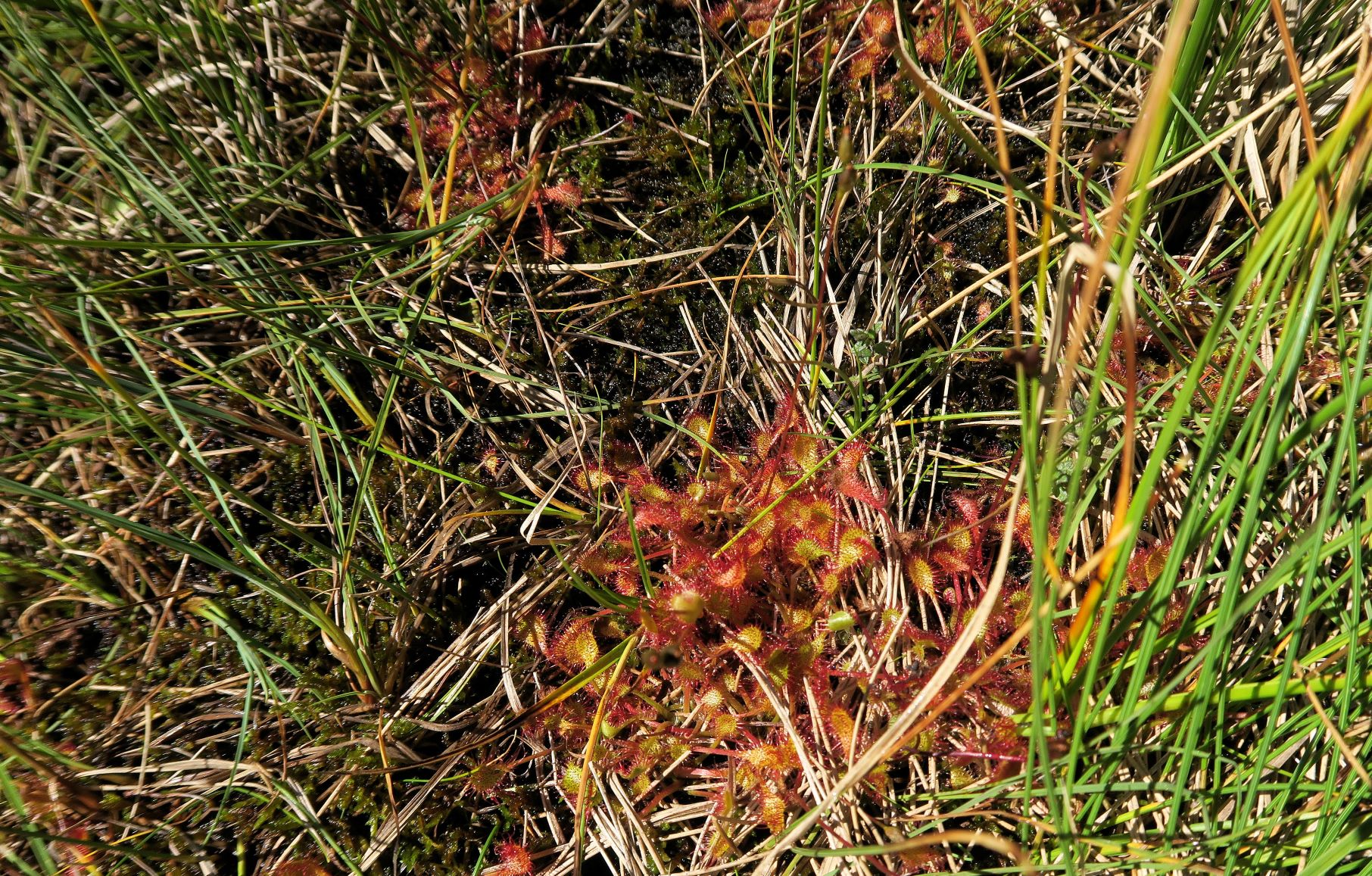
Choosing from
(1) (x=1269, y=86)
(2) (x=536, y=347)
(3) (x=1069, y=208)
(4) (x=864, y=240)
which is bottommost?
(2) (x=536, y=347)

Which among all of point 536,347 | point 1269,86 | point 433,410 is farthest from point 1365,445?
point 433,410

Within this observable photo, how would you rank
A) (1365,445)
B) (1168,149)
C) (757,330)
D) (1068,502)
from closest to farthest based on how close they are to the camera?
(1068,502)
(1365,445)
(1168,149)
(757,330)

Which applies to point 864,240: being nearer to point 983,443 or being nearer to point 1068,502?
point 983,443

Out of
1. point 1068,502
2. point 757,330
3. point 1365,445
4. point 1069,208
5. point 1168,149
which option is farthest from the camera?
point 757,330

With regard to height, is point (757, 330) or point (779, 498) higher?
point (757, 330)

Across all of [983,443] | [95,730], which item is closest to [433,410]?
[95,730]

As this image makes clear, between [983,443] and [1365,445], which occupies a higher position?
[1365,445]

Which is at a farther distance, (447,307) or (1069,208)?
(447,307)

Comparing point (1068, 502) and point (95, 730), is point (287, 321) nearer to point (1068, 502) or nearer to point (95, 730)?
point (95, 730)

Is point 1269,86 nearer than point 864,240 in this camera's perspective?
Yes
